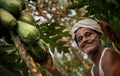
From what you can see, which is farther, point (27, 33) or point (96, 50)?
point (96, 50)

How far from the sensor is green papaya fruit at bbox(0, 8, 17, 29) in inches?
71.9

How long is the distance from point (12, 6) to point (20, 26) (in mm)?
153

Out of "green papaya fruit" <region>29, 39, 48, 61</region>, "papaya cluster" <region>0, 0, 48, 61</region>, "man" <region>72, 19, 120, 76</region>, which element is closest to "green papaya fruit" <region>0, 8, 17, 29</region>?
"papaya cluster" <region>0, 0, 48, 61</region>

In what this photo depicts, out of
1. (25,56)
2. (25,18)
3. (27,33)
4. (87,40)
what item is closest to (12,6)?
(25,18)

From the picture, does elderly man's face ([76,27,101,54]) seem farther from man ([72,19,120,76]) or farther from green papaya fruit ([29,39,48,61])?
green papaya fruit ([29,39,48,61])

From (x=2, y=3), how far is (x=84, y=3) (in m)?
1.63

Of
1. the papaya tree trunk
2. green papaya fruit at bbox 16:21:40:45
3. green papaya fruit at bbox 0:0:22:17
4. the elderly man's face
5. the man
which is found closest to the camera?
the papaya tree trunk

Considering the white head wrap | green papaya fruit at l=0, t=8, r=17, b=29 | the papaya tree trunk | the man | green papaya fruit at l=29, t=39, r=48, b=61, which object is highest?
green papaya fruit at l=0, t=8, r=17, b=29

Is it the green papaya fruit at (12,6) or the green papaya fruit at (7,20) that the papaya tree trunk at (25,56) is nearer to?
the green papaya fruit at (7,20)

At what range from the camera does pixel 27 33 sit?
1819 mm

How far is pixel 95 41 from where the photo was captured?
2.74 meters

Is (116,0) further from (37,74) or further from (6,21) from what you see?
(37,74)

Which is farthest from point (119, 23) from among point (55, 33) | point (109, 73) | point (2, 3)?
point (2, 3)

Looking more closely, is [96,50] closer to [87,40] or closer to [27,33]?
[87,40]
